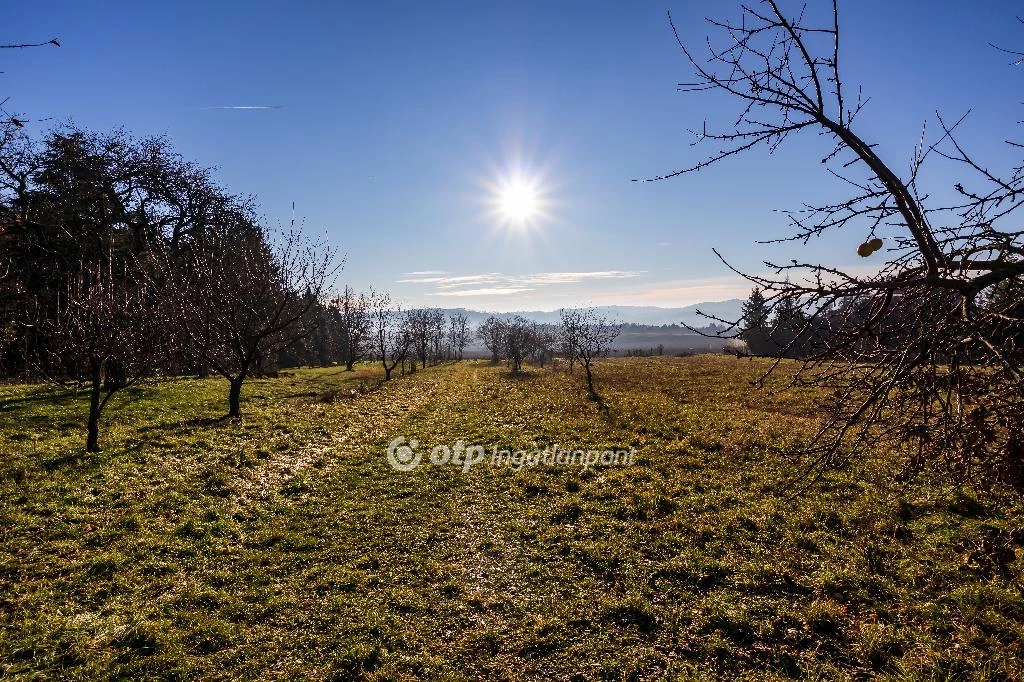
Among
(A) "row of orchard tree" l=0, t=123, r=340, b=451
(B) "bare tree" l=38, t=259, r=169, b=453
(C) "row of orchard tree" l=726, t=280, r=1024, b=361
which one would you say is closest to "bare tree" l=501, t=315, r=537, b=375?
(A) "row of orchard tree" l=0, t=123, r=340, b=451

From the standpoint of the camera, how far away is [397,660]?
20.4 feet

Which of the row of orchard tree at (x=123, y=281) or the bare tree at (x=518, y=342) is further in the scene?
the bare tree at (x=518, y=342)

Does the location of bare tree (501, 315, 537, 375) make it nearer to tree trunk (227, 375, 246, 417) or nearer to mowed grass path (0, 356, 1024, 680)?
tree trunk (227, 375, 246, 417)

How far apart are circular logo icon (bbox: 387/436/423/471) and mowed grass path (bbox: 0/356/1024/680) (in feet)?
2.35

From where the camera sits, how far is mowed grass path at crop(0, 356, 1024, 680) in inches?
239

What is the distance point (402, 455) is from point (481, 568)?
8.45 metres

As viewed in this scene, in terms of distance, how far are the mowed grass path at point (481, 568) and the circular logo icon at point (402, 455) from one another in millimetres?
715

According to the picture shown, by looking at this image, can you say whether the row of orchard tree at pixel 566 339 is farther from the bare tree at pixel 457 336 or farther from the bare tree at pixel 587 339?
the bare tree at pixel 457 336

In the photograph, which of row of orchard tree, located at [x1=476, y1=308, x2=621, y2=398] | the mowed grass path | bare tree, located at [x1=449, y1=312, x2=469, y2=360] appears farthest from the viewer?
bare tree, located at [x1=449, y1=312, x2=469, y2=360]

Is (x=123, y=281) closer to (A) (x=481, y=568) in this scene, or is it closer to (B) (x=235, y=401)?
(B) (x=235, y=401)

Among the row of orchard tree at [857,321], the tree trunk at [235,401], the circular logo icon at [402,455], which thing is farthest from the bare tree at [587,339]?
the row of orchard tree at [857,321]

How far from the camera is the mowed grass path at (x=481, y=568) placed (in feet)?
19.9

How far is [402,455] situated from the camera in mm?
16297

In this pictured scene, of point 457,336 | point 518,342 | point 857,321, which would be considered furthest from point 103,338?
point 457,336
